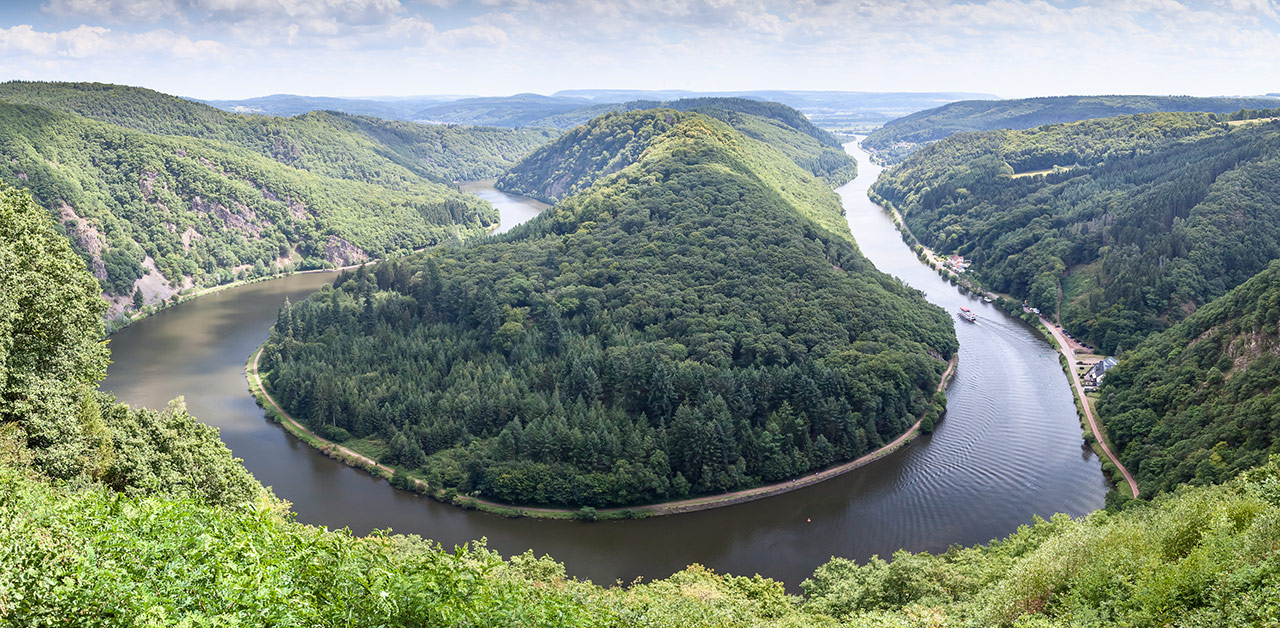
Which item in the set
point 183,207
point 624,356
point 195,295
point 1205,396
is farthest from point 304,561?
point 183,207

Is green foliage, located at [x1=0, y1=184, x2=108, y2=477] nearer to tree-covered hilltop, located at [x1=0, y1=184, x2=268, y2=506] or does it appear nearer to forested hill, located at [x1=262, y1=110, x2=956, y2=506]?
tree-covered hilltop, located at [x1=0, y1=184, x2=268, y2=506]

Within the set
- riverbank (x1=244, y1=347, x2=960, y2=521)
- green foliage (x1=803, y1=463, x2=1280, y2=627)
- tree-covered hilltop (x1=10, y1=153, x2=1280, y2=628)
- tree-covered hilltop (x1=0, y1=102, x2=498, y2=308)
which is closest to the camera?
tree-covered hilltop (x1=10, y1=153, x2=1280, y2=628)

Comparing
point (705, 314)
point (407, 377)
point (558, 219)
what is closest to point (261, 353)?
point (407, 377)

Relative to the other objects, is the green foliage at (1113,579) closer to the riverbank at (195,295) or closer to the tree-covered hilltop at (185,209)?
the riverbank at (195,295)

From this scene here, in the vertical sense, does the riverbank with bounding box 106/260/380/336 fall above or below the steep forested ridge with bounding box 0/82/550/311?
below

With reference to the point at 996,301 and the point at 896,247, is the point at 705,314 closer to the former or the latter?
the point at 996,301

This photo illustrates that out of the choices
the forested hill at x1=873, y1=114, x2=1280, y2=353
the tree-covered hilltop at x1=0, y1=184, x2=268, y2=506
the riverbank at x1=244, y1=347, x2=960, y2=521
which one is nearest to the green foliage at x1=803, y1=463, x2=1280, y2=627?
the riverbank at x1=244, y1=347, x2=960, y2=521
